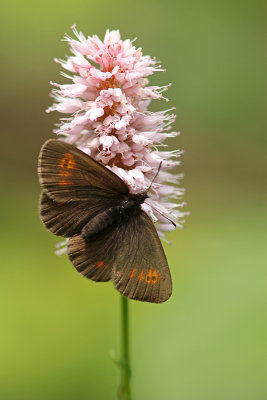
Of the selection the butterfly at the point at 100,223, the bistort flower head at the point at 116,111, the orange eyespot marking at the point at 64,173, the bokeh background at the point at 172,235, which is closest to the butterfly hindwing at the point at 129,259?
the butterfly at the point at 100,223

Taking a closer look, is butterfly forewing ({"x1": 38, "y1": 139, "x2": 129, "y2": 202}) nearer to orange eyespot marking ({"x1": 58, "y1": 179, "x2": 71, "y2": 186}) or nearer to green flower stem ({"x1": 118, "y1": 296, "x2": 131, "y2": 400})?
orange eyespot marking ({"x1": 58, "y1": 179, "x2": 71, "y2": 186})

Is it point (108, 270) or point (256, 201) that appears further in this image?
point (256, 201)

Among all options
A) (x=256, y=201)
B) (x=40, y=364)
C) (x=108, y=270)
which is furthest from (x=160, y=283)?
(x=256, y=201)

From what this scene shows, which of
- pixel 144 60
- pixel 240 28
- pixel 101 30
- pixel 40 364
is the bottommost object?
pixel 40 364

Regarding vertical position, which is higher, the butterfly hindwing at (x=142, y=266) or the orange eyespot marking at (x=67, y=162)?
the orange eyespot marking at (x=67, y=162)

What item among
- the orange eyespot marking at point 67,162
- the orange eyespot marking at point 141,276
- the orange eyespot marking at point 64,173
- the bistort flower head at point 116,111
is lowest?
the orange eyespot marking at point 141,276

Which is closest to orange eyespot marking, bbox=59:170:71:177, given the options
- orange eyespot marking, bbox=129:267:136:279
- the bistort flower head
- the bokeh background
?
the bistort flower head

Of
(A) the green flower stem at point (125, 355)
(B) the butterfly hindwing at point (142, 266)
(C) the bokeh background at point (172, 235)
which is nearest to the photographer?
(B) the butterfly hindwing at point (142, 266)

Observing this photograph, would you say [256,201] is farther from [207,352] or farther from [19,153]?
[19,153]

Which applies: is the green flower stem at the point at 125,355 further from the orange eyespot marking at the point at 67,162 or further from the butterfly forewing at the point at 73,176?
the orange eyespot marking at the point at 67,162
